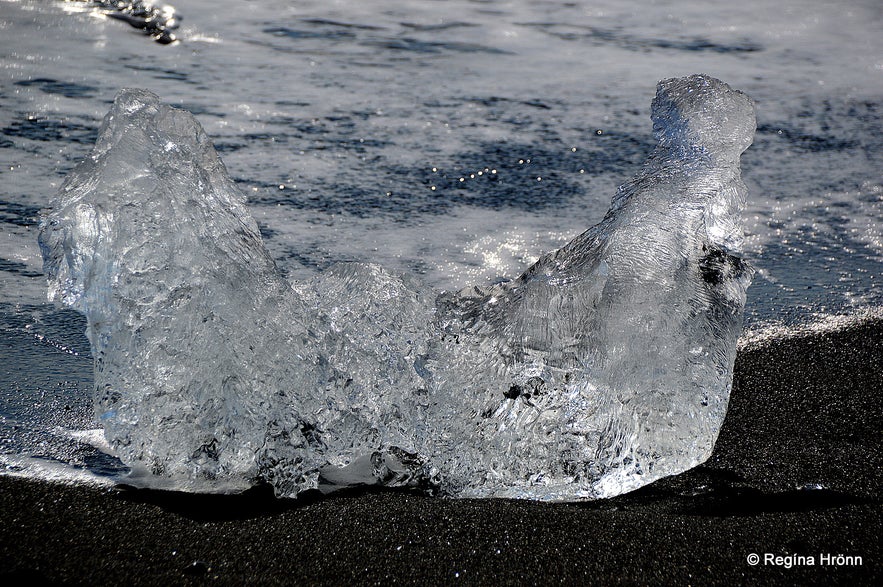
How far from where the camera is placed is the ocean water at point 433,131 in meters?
2.79

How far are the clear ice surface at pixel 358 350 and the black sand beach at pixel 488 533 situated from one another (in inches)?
3.8

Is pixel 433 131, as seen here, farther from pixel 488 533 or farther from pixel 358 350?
pixel 488 533

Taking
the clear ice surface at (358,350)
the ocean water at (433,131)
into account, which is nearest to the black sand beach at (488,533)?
the clear ice surface at (358,350)

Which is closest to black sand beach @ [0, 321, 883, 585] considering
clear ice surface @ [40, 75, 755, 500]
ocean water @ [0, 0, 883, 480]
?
clear ice surface @ [40, 75, 755, 500]

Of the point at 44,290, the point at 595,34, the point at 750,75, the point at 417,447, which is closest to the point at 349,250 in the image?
the point at 44,290

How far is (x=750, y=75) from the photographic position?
525cm

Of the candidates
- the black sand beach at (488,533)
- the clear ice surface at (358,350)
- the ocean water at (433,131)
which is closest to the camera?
the black sand beach at (488,533)

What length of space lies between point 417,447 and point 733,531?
0.67 m

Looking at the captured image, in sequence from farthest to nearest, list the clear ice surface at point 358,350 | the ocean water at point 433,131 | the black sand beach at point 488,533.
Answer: the ocean water at point 433,131 < the clear ice surface at point 358,350 < the black sand beach at point 488,533

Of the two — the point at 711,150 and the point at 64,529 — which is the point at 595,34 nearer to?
the point at 711,150

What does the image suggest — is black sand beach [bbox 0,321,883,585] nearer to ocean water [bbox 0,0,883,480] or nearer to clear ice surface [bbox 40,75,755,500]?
clear ice surface [bbox 40,75,755,500]

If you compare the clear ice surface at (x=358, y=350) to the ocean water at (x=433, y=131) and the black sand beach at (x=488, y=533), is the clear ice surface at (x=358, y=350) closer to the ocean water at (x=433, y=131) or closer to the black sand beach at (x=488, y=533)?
the black sand beach at (x=488, y=533)

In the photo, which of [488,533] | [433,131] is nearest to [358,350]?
[488,533]

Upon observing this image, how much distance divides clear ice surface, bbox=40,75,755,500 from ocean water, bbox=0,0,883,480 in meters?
0.29
